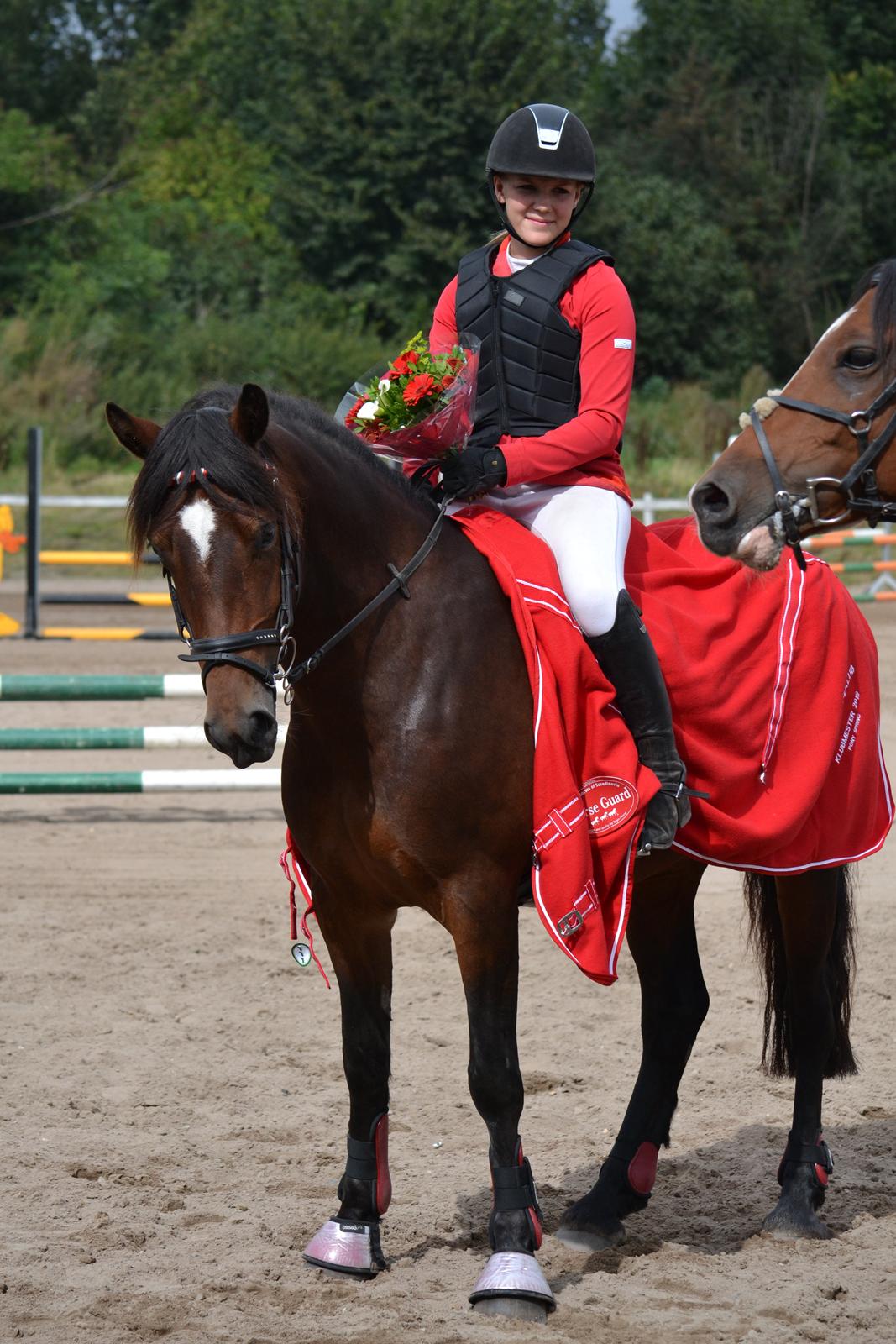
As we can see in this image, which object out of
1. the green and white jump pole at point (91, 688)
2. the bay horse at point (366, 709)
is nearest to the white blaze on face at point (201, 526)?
the bay horse at point (366, 709)

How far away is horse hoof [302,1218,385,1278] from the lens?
3.61 m

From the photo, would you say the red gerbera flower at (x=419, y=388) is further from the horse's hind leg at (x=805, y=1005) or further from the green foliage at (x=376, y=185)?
the green foliage at (x=376, y=185)

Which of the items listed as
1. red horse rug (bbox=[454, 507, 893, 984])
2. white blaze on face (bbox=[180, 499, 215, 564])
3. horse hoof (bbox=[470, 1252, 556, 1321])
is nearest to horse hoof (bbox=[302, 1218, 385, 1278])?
horse hoof (bbox=[470, 1252, 556, 1321])

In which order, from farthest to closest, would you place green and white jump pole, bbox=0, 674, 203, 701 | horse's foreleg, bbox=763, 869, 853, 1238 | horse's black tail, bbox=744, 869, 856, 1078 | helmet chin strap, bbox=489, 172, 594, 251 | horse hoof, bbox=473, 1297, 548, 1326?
green and white jump pole, bbox=0, 674, 203, 701 → horse's black tail, bbox=744, 869, 856, 1078 → horse's foreleg, bbox=763, 869, 853, 1238 → helmet chin strap, bbox=489, 172, 594, 251 → horse hoof, bbox=473, 1297, 548, 1326

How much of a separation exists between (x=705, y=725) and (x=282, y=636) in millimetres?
1294

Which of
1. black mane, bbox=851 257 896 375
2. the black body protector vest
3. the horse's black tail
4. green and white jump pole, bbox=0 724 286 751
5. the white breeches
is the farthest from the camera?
green and white jump pole, bbox=0 724 286 751

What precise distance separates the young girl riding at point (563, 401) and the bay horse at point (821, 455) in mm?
434

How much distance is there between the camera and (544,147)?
3760 mm

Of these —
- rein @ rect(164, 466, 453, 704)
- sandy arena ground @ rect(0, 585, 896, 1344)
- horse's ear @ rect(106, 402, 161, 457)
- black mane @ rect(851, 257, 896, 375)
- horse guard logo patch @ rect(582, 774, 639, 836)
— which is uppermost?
black mane @ rect(851, 257, 896, 375)

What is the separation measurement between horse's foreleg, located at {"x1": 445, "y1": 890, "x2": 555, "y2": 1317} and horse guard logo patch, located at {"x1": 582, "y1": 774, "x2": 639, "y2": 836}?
26cm

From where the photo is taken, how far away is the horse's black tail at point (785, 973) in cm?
437

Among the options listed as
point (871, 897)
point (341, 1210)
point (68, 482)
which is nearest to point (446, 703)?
point (341, 1210)

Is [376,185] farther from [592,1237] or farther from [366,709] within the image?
[592,1237]

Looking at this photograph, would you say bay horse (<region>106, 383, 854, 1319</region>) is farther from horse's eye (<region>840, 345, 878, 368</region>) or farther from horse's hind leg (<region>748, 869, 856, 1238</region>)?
horse's eye (<region>840, 345, 878, 368</region>)
